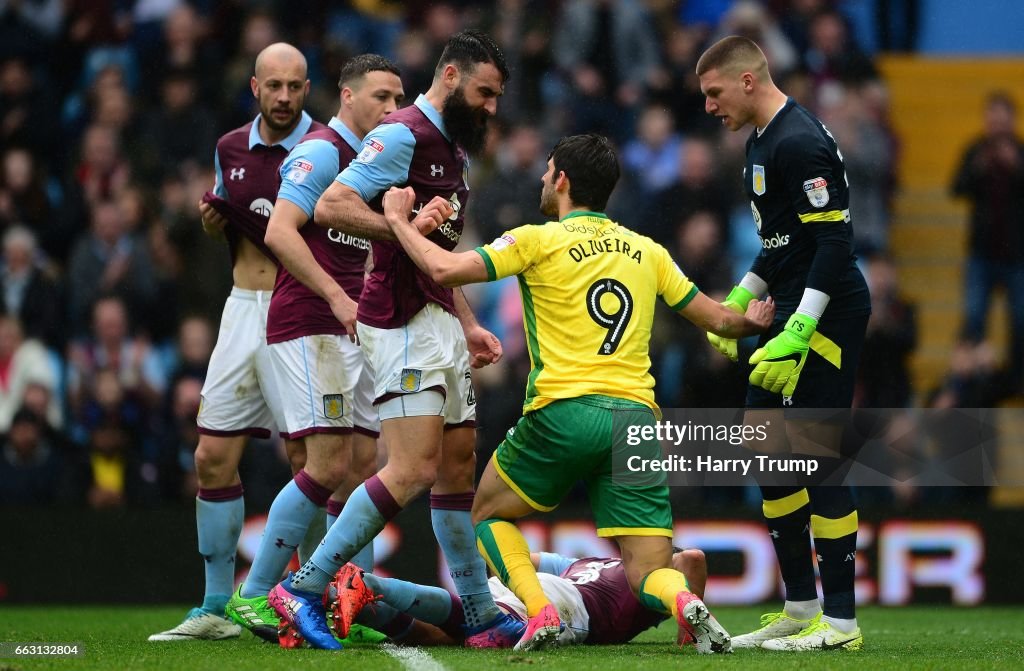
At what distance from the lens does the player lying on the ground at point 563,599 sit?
5.71 m

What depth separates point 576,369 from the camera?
5598 millimetres

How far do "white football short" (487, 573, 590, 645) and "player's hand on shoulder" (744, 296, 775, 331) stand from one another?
140 cm

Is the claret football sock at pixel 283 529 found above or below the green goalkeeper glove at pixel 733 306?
below

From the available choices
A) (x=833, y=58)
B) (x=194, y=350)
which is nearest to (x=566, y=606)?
(x=194, y=350)

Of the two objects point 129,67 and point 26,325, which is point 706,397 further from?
point 129,67

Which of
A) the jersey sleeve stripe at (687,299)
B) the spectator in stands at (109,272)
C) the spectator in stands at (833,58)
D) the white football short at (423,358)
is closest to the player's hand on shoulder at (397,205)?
the white football short at (423,358)

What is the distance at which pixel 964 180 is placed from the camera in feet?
38.6

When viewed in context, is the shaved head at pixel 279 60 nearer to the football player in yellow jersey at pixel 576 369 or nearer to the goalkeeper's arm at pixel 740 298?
the football player in yellow jersey at pixel 576 369

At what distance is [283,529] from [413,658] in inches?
43.0

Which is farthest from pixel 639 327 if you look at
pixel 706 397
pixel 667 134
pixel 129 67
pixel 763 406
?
pixel 129 67

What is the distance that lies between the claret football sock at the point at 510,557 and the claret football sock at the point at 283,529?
35.4 inches

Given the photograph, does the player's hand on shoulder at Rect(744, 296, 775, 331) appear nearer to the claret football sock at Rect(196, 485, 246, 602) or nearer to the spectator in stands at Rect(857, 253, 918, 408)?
the claret football sock at Rect(196, 485, 246, 602)

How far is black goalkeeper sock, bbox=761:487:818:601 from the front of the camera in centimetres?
609

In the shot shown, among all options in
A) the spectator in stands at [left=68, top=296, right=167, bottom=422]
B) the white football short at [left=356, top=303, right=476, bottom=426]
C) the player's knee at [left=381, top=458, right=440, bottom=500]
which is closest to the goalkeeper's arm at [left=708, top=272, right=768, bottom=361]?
the white football short at [left=356, top=303, right=476, bottom=426]
